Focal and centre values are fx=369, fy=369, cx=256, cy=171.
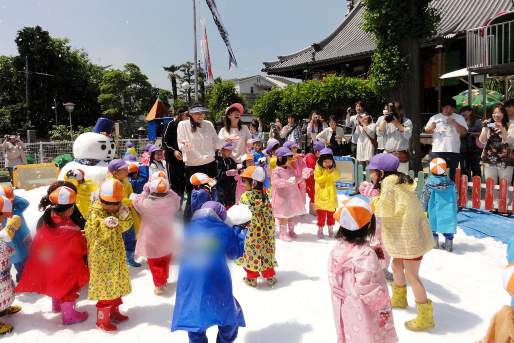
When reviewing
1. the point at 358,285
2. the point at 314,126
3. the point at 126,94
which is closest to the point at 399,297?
the point at 358,285

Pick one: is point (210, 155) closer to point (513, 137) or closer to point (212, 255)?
point (212, 255)

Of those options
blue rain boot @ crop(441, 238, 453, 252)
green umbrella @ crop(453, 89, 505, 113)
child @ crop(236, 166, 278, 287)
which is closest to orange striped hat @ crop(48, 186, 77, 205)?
child @ crop(236, 166, 278, 287)

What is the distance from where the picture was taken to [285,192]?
5.52 m

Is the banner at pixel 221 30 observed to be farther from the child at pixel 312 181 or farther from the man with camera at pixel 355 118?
the child at pixel 312 181

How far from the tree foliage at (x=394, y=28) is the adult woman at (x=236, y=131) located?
4764mm

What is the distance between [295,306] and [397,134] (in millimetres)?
4753

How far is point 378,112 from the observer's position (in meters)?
13.6

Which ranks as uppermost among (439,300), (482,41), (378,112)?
(482,41)

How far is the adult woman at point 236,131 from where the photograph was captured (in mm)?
6020

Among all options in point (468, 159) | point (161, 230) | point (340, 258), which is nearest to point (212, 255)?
point (340, 258)

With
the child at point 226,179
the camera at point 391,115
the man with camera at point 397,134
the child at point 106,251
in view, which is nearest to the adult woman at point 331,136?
the man with camera at point 397,134

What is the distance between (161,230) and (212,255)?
1535mm

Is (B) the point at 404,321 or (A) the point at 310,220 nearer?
(B) the point at 404,321

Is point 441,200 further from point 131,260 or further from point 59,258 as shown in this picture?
point 59,258
